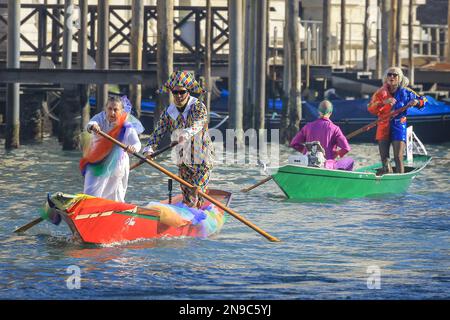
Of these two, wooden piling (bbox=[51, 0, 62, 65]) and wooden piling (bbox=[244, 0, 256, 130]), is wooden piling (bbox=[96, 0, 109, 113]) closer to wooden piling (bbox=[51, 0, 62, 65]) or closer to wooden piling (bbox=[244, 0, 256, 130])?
wooden piling (bbox=[244, 0, 256, 130])

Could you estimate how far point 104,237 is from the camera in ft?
41.9

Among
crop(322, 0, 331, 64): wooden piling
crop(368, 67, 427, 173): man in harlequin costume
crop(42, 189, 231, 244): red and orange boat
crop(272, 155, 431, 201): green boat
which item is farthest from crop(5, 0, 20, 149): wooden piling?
crop(322, 0, 331, 64): wooden piling

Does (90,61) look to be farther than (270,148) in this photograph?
Yes

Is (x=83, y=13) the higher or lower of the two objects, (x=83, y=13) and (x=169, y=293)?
the higher

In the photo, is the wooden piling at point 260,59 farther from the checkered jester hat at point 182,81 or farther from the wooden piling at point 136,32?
the checkered jester hat at point 182,81

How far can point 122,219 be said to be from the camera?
12734 mm

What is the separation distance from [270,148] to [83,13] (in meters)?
4.28

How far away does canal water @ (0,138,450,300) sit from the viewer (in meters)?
11.0

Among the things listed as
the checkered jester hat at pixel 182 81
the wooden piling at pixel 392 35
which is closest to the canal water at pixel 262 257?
the checkered jester hat at pixel 182 81

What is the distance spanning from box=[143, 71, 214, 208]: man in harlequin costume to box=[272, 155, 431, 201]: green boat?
2.99 metres

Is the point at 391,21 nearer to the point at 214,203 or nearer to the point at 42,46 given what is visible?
the point at 42,46

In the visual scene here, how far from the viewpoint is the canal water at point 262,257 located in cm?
1104

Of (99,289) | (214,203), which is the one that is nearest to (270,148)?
(214,203)

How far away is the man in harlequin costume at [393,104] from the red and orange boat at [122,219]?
13.2 feet
